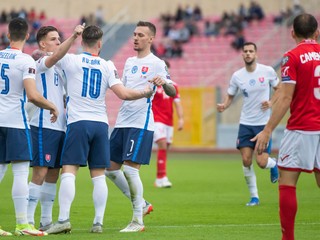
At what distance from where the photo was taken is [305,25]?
8.85 meters

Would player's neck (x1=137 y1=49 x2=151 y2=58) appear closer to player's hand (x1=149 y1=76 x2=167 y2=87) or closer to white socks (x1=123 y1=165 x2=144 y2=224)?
player's hand (x1=149 y1=76 x2=167 y2=87)

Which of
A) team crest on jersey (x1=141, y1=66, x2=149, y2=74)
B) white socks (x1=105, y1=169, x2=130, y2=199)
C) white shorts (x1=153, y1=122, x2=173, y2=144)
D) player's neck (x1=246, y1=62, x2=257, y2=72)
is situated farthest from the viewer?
white shorts (x1=153, y1=122, x2=173, y2=144)

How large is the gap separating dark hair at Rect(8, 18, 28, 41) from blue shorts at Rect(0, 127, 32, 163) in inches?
41.6

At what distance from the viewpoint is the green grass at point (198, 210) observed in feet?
33.2

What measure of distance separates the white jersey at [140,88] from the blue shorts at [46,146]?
908 millimetres

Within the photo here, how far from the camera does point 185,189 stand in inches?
675

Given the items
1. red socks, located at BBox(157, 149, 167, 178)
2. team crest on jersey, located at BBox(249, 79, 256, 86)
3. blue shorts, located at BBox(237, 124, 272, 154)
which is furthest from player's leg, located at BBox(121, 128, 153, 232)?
red socks, located at BBox(157, 149, 167, 178)

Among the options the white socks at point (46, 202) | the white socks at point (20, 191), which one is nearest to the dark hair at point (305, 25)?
the white socks at point (20, 191)

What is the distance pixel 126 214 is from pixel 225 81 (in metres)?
21.4

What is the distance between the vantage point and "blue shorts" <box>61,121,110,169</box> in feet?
32.7

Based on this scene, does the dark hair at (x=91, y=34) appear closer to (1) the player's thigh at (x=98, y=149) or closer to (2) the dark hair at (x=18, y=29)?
(2) the dark hair at (x=18, y=29)

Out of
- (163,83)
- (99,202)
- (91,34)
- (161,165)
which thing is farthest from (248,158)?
(91,34)

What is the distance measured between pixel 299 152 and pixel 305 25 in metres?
1.31

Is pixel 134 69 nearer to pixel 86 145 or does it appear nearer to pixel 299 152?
pixel 86 145
